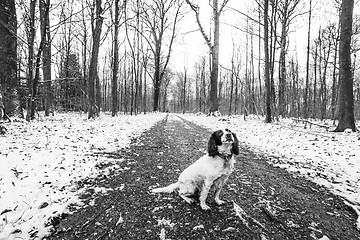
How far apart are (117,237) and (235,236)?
1.46 m

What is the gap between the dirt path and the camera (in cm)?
249

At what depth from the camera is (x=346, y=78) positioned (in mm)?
9805

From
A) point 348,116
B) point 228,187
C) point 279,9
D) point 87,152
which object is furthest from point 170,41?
point 228,187

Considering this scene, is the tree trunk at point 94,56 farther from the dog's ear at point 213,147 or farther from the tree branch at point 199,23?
the dog's ear at point 213,147

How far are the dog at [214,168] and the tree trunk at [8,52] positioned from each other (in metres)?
10.4

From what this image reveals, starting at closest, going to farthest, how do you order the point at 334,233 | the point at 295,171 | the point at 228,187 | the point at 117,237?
the point at 117,237, the point at 334,233, the point at 228,187, the point at 295,171

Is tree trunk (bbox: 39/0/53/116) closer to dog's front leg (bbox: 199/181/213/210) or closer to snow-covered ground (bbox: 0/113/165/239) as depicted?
snow-covered ground (bbox: 0/113/165/239)

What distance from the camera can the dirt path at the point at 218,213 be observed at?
2.49m

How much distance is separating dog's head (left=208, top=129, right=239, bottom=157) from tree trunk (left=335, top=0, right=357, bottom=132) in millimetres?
9823

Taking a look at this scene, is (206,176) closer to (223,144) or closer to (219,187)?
(219,187)

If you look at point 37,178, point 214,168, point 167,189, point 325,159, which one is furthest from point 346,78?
point 37,178

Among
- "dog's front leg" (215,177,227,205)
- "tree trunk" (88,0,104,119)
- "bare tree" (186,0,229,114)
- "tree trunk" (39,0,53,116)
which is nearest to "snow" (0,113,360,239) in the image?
"dog's front leg" (215,177,227,205)

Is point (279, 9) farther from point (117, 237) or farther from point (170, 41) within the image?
point (117, 237)

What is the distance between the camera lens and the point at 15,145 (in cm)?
553
